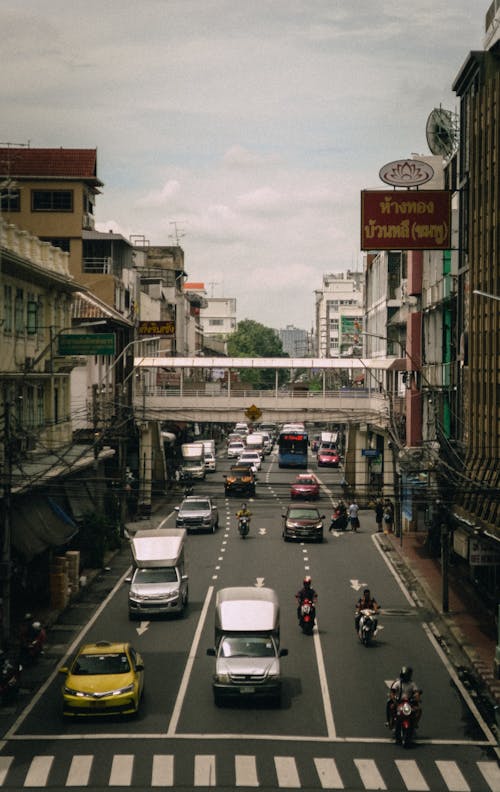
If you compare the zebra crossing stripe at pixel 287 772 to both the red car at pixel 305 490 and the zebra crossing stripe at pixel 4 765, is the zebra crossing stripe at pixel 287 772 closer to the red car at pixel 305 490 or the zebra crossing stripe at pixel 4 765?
the zebra crossing stripe at pixel 4 765

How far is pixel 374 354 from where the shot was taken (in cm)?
10150

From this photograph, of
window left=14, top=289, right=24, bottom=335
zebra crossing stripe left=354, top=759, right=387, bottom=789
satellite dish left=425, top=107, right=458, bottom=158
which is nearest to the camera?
zebra crossing stripe left=354, top=759, right=387, bottom=789

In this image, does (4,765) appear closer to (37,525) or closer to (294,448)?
(37,525)

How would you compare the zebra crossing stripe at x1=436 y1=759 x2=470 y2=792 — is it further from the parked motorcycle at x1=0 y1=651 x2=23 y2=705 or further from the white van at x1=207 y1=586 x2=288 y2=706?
the parked motorcycle at x1=0 y1=651 x2=23 y2=705

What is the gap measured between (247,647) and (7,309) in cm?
1955

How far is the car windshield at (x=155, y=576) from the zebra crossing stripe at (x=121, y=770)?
15.8m

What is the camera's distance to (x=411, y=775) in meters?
23.0

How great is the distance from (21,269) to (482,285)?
17840 millimetres

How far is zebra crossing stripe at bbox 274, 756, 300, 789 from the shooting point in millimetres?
22297

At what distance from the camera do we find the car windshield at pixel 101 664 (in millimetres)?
27734

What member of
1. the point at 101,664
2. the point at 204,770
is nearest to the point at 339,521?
the point at 101,664

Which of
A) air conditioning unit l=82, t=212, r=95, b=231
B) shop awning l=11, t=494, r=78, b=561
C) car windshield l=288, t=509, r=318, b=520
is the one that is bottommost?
car windshield l=288, t=509, r=318, b=520

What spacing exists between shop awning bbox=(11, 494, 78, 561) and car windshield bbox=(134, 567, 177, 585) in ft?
11.4

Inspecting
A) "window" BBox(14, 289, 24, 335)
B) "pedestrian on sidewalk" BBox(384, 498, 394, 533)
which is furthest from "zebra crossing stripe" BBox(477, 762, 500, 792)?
"pedestrian on sidewalk" BBox(384, 498, 394, 533)
